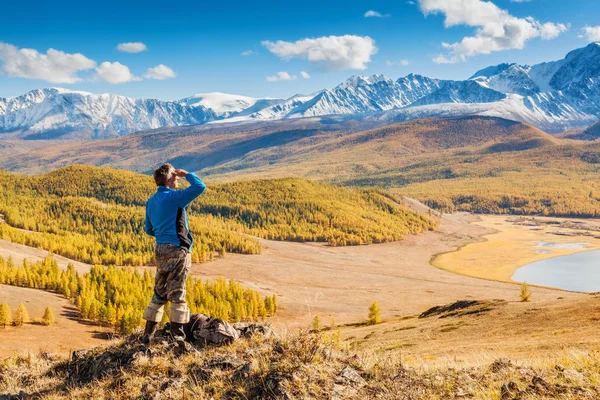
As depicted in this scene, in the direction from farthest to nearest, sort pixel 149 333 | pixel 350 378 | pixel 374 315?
1. pixel 374 315
2. pixel 149 333
3. pixel 350 378

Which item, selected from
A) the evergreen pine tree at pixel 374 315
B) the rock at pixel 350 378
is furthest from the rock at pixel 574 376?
the evergreen pine tree at pixel 374 315

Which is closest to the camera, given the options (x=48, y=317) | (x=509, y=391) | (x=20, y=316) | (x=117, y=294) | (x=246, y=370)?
(x=509, y=391)

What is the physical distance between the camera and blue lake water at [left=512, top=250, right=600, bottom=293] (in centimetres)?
13888

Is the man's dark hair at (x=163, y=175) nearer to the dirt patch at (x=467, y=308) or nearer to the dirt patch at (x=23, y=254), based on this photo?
the dirt patch at (x=467, y=308)

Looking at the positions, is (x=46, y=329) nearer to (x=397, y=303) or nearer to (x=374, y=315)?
(x=374, y=315)

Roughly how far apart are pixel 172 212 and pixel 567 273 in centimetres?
17070

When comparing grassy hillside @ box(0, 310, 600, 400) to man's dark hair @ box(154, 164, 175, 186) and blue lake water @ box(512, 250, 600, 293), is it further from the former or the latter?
blue lake water @ box(512, 250, 600, 293)

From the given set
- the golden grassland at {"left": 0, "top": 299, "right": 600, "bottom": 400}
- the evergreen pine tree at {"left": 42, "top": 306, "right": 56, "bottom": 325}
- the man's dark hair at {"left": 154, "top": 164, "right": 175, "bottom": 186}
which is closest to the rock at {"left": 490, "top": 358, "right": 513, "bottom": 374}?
the golden grassland at {"left": 0, "top": 299, "right": 600, "bottom": 400}

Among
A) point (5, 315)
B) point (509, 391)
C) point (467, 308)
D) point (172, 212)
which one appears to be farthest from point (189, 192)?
point (5, 315)

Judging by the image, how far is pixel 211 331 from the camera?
15125 mm

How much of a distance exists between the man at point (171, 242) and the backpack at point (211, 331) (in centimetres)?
50

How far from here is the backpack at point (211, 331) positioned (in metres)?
15.0

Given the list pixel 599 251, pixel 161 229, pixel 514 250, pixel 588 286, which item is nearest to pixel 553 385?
pixel 161 229

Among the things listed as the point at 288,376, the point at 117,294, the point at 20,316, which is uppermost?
the point at 288,376
